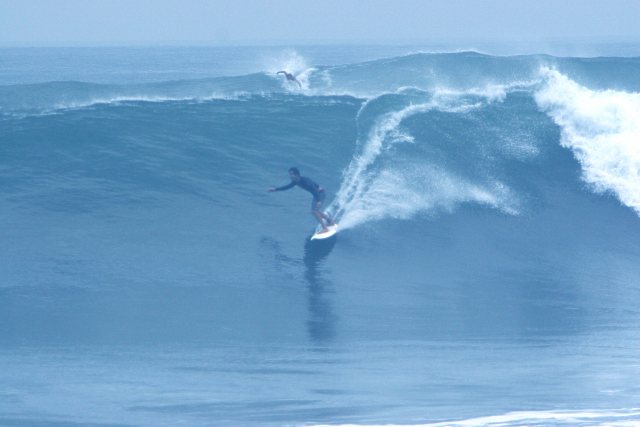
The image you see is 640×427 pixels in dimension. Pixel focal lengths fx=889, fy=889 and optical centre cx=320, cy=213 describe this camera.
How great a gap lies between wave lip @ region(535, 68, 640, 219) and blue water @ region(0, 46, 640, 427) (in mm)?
44

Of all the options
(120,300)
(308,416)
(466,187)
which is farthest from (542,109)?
(308,416)

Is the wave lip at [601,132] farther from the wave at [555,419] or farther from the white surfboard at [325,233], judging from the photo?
the wave at [555,419]

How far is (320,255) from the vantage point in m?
12.8

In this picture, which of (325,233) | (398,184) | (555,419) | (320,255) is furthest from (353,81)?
(555,419)

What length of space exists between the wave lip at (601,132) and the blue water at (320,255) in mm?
44

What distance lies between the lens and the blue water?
27.5ft

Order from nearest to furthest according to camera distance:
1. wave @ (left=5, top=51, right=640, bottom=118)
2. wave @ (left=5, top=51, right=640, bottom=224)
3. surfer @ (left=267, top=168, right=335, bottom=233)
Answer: surfer @ (left=267, top=168, right=335, bottom=233) < wave @ (left=5, top=51, right=640, bottom=224) < wave @ (left=5, top=51, right=640, bottom=118)

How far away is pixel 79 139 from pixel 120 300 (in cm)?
639

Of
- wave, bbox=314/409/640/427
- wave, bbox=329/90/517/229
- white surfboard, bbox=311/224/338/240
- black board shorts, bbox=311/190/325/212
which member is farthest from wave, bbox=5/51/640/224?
wave, bbox=314/409/640/427

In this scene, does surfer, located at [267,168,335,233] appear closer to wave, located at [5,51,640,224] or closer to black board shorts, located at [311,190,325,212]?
black board shorts, located at [311,190,325,212]

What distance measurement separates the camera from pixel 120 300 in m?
11.1

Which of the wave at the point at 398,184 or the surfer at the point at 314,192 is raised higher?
the wave at the point at 398,184

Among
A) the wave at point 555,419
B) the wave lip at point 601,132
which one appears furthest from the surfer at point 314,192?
the wave at point 555,419

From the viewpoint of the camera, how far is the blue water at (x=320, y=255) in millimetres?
8375
